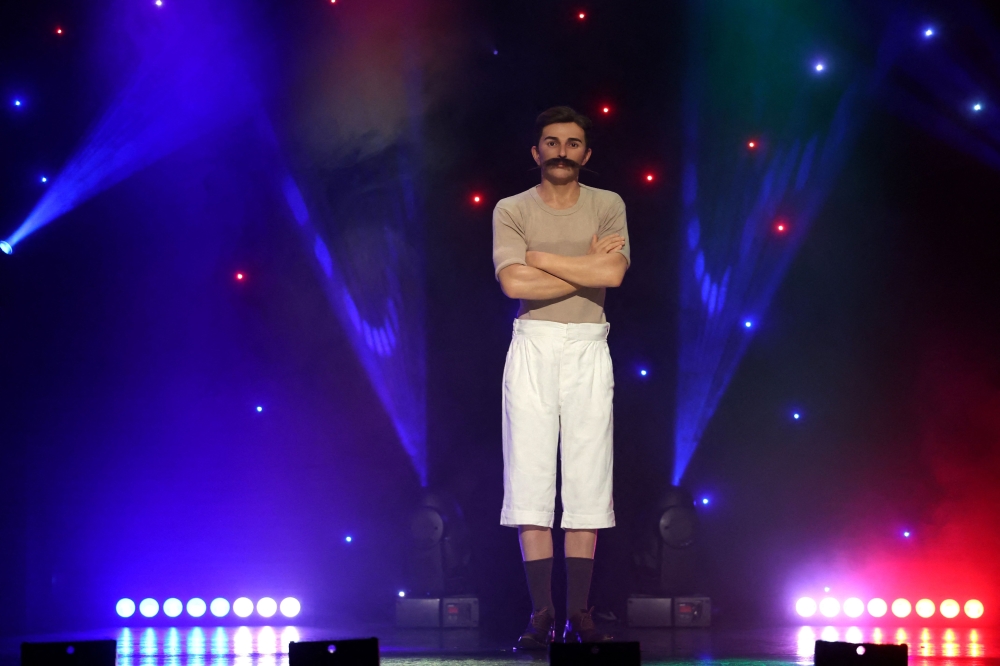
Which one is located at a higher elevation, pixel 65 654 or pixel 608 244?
pixel 608 244

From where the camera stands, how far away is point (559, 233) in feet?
12.7

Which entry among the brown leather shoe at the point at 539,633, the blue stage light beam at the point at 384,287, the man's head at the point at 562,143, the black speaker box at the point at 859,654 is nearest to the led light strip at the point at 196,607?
the blue stage light beam at the point at 384,287

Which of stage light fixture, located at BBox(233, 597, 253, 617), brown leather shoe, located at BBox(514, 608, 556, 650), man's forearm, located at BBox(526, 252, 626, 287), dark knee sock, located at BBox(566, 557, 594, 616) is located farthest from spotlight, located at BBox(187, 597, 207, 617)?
man's forearm, located at BBox(526, 252, 626, 287)

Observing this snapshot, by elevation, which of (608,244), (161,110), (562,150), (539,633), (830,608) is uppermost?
(161,110)

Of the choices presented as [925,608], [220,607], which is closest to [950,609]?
[925,608]

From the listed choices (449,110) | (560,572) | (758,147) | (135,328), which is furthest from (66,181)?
(758,147)

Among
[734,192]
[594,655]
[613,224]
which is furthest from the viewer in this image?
[734,192]

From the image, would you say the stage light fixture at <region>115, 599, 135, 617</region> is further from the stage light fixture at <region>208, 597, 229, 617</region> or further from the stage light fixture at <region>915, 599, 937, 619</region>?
the stage light fixture at <region>915, 599, 937, 619</region>

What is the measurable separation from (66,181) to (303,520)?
224 cm

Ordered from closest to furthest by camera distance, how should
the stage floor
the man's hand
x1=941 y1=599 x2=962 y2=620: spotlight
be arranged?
the stage floor, the man's hand, x1=941 y1=599 x2=962 y2=620: spotlight

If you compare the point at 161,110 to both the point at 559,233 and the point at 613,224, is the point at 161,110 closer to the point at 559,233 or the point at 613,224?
the point at 559,233

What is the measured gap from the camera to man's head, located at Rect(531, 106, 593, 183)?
3.86 meters

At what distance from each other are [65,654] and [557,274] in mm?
2081

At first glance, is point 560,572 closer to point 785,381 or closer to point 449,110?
point 785,381
